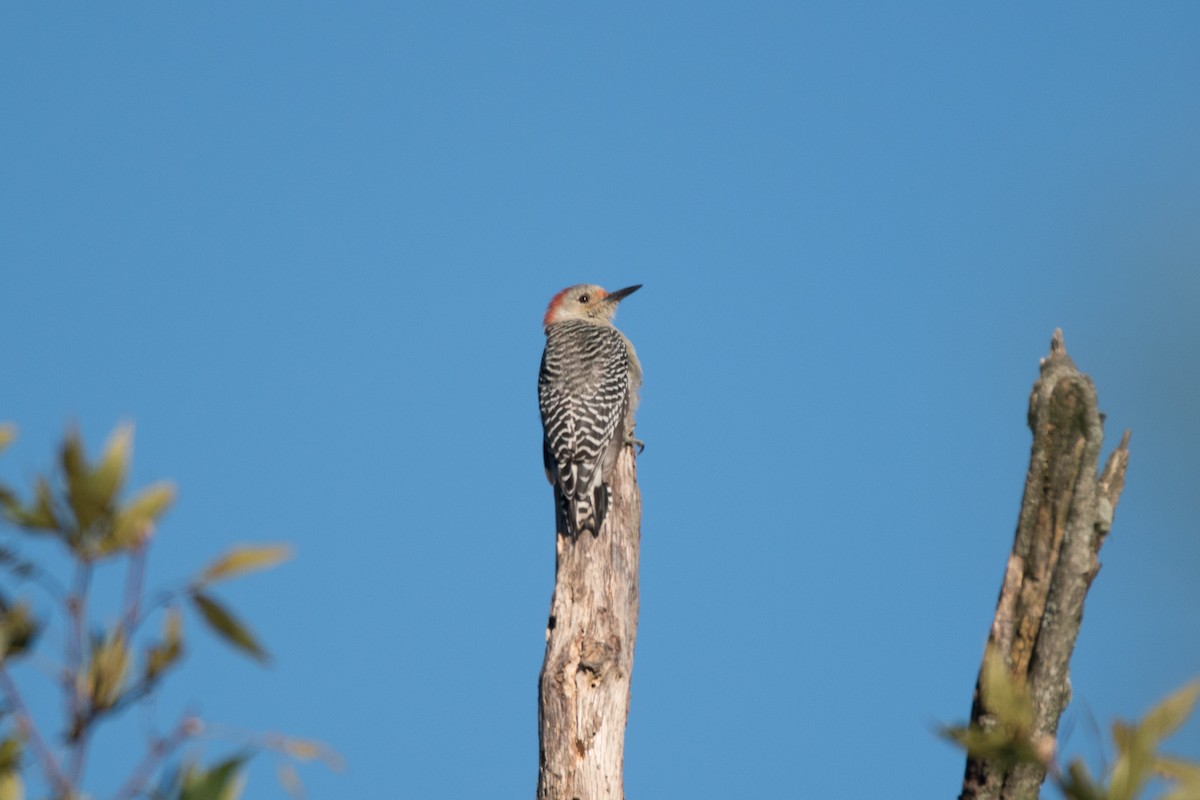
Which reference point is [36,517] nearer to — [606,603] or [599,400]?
A: [606,603]

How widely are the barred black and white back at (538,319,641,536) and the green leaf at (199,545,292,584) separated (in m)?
6.02

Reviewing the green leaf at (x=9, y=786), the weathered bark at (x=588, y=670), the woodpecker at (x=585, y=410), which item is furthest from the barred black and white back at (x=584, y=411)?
the green leaf at (x=9, y=786)

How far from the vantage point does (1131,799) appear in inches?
58.6

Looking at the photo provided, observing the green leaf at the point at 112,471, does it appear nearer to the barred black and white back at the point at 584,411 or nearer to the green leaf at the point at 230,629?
the green leaf at the point at 230,629

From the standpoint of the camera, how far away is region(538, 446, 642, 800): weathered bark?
6.68m

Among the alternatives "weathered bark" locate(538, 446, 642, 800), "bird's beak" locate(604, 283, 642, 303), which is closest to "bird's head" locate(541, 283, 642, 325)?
"bird's beak" locate(604, 283, 642, 303)

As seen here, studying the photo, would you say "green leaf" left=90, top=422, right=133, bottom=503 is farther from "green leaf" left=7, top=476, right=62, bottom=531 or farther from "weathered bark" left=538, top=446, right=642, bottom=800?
"weathered bark" left=538, top=446, right=642, bottom=800

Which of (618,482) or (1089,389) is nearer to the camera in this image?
(1089,389)

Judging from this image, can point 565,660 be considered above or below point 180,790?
above

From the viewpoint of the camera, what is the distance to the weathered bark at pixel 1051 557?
13.0 ft

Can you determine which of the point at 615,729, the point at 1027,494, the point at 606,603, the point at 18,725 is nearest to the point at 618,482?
the point at 606,603

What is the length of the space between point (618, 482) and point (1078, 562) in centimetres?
442

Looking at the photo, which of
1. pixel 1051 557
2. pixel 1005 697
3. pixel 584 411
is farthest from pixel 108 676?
pixel 584 411

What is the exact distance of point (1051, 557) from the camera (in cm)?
411
